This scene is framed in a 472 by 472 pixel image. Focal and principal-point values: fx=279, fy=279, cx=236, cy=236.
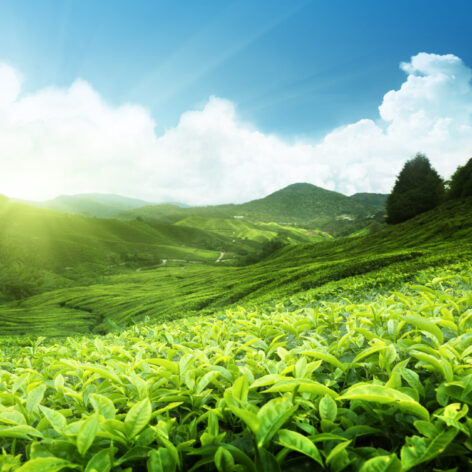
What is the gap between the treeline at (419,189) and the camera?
56.2 metres

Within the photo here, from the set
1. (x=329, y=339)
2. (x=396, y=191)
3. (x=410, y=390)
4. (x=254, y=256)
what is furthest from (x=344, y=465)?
(x=254, y=256)

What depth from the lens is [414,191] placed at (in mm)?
61969

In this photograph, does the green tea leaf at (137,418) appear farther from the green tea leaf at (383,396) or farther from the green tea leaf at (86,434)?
the green tea leaf at (383,396)

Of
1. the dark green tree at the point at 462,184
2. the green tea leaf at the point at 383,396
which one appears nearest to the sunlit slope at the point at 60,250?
the dark green tree at the point at 462,184

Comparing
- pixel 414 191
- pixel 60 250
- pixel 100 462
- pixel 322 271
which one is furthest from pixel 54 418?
pixel 60 250

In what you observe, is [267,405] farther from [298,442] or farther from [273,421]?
[298,442]

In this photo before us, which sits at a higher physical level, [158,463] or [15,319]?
[158,463]

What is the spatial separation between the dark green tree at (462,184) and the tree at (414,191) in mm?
4169

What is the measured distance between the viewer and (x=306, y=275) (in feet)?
93.1

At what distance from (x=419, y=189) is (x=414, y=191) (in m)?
1.50

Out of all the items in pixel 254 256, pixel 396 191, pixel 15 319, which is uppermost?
pixel 396 191

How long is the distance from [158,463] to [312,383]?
983 mm

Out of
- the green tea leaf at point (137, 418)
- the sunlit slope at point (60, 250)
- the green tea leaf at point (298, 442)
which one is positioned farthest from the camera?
the sunlit slope at point (60, 250)

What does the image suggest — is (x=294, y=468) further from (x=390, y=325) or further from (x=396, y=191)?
(x=396, y=191)
